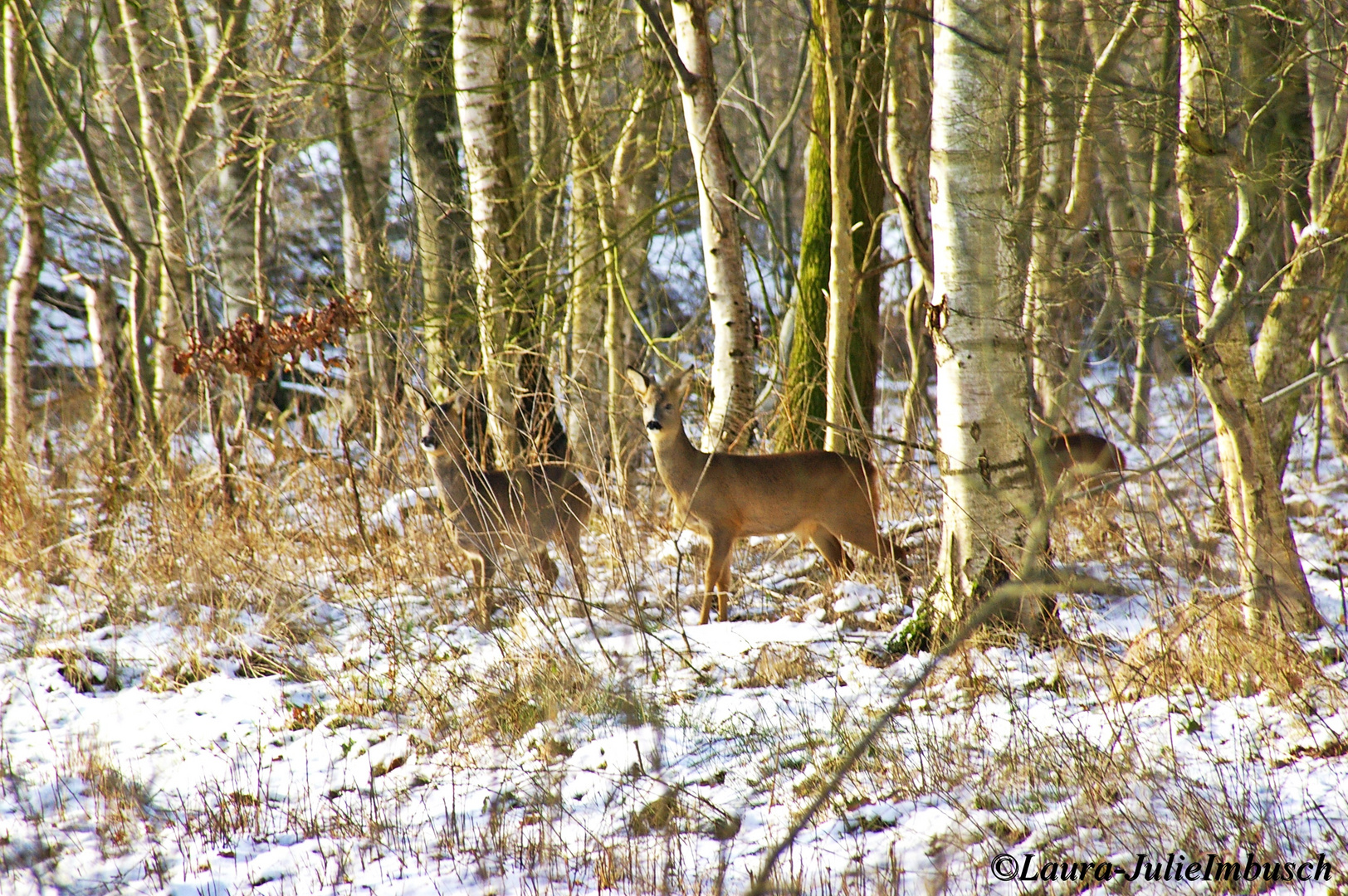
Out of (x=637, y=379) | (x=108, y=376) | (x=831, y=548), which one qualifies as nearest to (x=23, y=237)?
(x=108, y=376)

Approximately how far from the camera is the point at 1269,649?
142 inches

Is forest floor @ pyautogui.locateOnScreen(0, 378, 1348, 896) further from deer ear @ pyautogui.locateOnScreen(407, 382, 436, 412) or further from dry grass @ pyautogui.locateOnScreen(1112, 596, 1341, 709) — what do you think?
deer ear @ pyautogui.locateOnScreen(407, 382, 436, 412)

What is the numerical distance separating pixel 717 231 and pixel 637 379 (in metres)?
1.12

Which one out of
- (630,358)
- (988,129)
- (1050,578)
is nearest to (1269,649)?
(1050,578)

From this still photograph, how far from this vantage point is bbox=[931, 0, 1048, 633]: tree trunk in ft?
13.5

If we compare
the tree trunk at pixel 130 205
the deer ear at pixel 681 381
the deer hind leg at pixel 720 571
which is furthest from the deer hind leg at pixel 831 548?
the tree trunk at pixel 130 205

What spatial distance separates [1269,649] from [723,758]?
6.40 feet

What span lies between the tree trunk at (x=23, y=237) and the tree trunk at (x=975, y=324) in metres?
5.99

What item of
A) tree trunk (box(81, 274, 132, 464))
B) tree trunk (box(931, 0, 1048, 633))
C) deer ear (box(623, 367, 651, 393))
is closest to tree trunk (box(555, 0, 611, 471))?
deer ear (box(623, 367, 651, 393))

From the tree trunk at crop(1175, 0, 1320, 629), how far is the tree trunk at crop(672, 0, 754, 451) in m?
2.76

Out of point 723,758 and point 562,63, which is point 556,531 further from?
point 562,63

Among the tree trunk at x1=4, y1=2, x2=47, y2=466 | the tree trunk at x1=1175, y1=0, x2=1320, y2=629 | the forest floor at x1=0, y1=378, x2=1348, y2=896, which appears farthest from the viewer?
the tree trunk at x1=4, y1=2, x2=47, y2=466

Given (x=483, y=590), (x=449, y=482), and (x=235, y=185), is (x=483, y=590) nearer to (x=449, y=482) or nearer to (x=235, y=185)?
(x=449, y=482)

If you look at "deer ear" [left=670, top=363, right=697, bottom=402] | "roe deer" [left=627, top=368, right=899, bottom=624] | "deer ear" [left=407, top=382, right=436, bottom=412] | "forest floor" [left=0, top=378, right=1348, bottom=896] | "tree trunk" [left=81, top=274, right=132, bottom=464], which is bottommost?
"forest floor" [left=0, top=378, right=1348, bottom=896]
